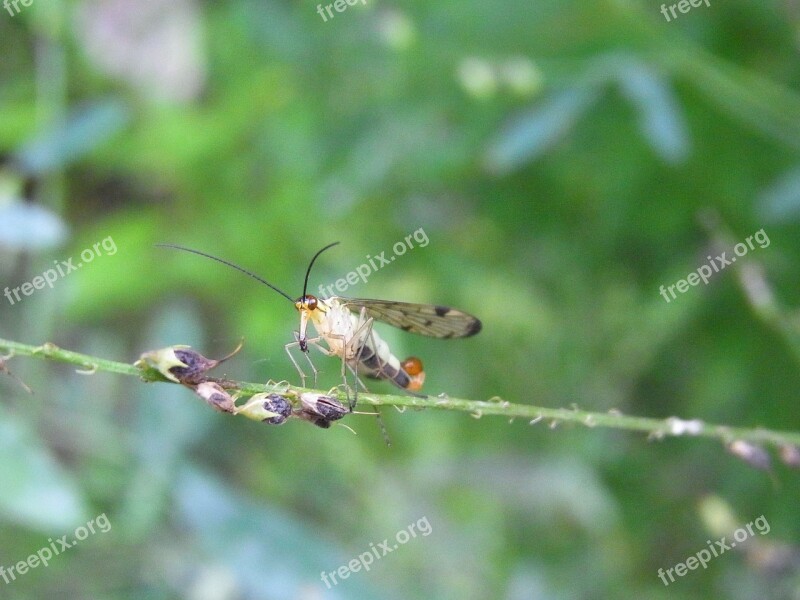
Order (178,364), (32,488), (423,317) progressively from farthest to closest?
(32,488), (423,317), (178,364)

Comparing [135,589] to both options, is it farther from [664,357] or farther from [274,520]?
[664,357]

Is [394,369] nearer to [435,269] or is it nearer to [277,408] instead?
[277,408]

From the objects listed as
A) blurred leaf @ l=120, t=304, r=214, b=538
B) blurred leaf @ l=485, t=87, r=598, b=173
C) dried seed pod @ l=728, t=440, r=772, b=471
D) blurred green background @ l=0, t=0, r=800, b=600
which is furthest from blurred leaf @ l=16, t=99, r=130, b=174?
dried seed pod @ l=728, t=440, r=772, b=471

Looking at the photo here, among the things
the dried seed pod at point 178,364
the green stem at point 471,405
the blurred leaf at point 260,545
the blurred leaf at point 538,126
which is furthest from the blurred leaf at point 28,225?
the blurred leaf at point 538,126

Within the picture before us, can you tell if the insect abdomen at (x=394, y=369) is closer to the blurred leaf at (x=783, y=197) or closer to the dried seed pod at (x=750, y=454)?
the dried seed pod at (x=750, y=454)

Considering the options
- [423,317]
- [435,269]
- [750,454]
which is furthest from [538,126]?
[750,454]

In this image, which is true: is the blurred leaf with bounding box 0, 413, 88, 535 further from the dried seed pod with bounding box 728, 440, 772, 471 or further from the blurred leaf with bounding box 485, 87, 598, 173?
the dried seed pod with bounding box 728, 440, 772, 471

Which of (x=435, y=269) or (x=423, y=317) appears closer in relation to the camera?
(x=423, y=317)
